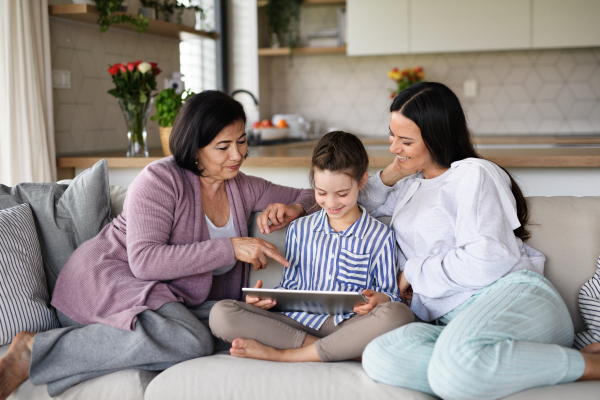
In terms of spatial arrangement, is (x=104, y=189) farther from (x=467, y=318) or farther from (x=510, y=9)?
(x=510, y=9)

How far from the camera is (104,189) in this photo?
2023mm

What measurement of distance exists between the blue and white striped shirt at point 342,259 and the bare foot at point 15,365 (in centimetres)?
74

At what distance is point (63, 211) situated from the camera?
6.48 feet

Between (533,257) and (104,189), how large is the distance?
4.73ft

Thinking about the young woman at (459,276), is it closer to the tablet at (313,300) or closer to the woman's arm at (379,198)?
the woman's arm at (379,198)

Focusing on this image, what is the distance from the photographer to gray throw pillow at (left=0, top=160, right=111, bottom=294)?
193cm

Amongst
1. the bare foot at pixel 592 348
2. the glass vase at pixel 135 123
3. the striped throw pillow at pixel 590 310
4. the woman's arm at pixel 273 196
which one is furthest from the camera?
the glass vase at pixel 135 123

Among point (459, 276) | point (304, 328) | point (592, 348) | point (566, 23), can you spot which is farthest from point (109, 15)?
point (566, 23)

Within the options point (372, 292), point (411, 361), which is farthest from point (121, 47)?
point (411, 361)

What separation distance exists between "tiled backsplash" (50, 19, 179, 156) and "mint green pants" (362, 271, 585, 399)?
2204mm

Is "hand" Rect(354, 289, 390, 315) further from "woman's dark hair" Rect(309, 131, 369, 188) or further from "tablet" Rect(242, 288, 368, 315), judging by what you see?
"woman's dark hair" Rect(309, 131, 369, 188)

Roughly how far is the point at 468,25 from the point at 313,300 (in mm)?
3086

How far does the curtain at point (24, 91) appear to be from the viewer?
2.49 m

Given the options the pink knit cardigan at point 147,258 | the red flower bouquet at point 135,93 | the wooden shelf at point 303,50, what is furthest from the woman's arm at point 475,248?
the wooden shelf at point 303,50
